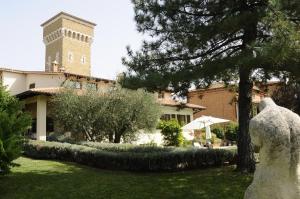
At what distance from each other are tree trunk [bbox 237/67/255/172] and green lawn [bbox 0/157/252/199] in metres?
0.50

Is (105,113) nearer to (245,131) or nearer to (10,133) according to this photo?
(245,131)

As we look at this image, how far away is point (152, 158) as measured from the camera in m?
13.6

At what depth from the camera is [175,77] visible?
10203 millimetres

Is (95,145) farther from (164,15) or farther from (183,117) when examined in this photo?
(183,117)

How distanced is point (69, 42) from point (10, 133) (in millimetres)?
52399

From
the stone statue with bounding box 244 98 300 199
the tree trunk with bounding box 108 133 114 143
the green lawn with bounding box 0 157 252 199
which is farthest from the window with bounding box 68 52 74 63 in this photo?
the stone statue with bounding box 244 98 300 199

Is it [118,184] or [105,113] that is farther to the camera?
[105,113]

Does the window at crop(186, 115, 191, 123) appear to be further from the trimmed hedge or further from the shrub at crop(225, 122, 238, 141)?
the trimmed hedge

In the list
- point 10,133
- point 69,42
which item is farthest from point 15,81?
point 69,42

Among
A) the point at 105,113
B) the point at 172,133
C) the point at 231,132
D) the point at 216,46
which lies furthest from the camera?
the point at 231,132

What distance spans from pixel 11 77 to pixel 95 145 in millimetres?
17479

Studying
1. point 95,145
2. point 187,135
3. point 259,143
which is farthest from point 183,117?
point 259,143

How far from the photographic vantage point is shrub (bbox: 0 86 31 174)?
30.9 feet

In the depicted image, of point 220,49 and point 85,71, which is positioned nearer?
point 220,49
